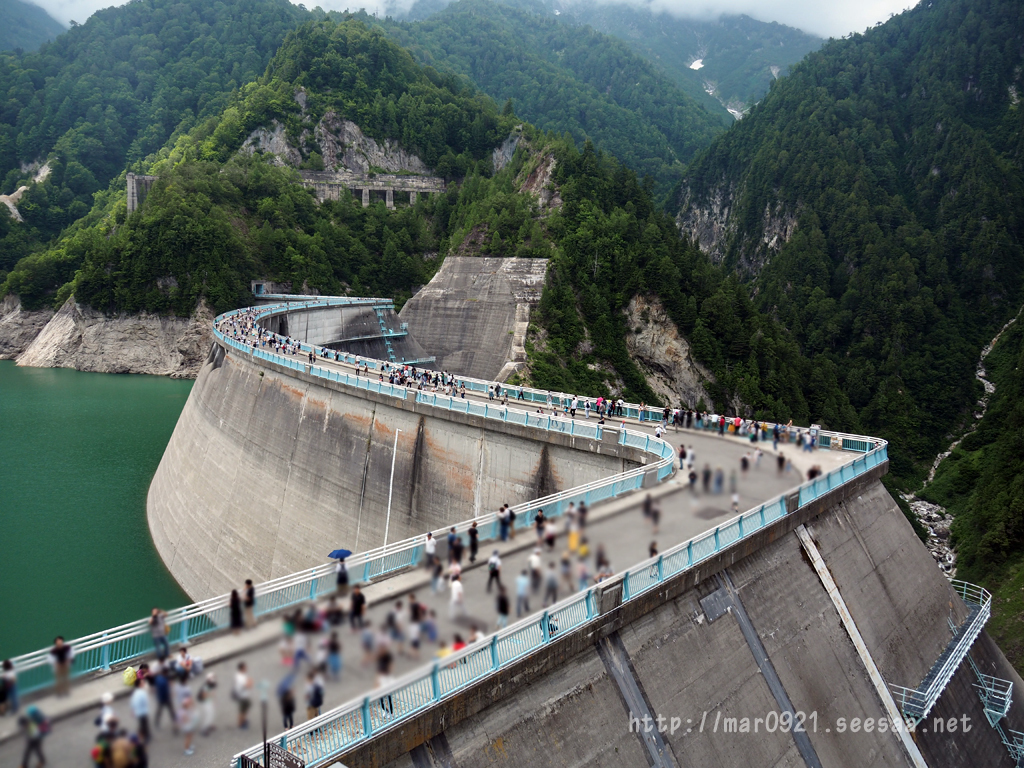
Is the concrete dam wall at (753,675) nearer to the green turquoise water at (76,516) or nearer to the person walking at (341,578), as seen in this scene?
the person walking at (341,578)

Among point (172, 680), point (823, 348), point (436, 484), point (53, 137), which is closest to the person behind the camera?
point (172, 680)

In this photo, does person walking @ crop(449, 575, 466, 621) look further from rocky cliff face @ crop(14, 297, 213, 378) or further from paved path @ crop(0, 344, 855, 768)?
rocky cliff face @ crop(14, 297, 213, 378)

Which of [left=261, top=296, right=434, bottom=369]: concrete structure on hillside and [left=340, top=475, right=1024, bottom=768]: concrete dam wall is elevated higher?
[left=340, top=475, right=1024, bottom=768]: concrete dam wall

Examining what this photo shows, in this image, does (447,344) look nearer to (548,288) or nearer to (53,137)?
(548,288)

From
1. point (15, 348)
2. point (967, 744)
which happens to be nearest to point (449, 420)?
point (967, 744)

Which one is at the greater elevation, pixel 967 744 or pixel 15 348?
pixel 967 744

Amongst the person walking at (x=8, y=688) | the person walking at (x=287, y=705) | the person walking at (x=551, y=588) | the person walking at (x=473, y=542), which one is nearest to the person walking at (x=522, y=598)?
the person walking at (x=551, y=588)

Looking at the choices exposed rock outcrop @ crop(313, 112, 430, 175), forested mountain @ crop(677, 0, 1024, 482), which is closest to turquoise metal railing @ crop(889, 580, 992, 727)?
forested mountain @ crop(677, 0, 1024, 482)
